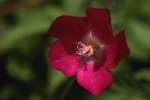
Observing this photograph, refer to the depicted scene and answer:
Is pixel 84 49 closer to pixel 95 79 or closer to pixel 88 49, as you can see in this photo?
pixel 88 49

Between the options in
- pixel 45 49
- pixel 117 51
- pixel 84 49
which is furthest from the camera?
pixel 45 49

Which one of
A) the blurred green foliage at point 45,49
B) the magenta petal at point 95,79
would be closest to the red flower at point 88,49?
the magenta petal at point 95,79

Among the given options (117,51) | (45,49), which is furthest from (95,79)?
(45,49)

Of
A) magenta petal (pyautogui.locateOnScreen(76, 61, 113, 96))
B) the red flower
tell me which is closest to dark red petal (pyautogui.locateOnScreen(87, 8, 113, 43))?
the red flower

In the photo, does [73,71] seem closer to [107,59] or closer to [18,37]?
[107,59]

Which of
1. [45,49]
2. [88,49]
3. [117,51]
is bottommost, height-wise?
[45,49]

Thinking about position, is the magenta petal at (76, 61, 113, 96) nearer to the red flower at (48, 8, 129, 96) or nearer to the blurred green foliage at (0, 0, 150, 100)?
the red flower at (48, 8, 129, 96)

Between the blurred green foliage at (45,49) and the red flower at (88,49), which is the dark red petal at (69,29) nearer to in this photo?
the red flower at (88,49)

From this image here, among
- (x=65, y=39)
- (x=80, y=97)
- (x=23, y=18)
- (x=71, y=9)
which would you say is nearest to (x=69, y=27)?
(x=65, y=39)
